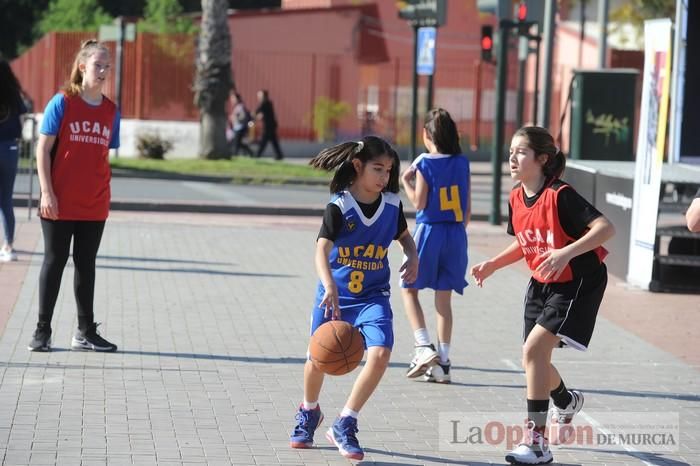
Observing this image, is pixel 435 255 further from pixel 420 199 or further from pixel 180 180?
pixel 180 180

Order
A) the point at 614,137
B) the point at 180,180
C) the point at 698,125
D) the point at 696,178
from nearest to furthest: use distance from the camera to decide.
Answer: the point at 696,178 → the point at 698,125 → the point at 614,137 → the point at 180,180

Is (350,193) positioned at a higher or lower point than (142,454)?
higher

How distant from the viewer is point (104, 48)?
8398 millimetres

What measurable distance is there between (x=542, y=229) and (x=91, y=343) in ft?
11.4

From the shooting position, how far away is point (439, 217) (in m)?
8.47

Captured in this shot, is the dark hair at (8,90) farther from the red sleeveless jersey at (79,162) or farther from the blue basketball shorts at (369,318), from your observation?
the blue basketball shorts at (369,318)

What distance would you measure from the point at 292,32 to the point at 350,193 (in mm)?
32209

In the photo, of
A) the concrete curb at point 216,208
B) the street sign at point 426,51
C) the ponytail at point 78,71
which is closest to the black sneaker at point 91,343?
the ponytail at point 78,71

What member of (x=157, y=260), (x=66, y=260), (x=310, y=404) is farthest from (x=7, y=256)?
(x=310, y=404)

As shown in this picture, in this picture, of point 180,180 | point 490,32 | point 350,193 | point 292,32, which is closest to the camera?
point 350,193

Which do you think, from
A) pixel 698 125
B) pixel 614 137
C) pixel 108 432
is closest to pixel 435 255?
pixel 108 432

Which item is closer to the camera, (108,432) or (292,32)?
(108,432)

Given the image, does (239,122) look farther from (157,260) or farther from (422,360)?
(422,360)

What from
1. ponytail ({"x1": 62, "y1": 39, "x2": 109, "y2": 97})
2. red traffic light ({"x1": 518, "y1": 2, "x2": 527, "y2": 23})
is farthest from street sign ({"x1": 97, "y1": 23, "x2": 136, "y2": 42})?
ponytail ({"x1": 62, "y1": 39, "x2": 109, "y2": 97})
